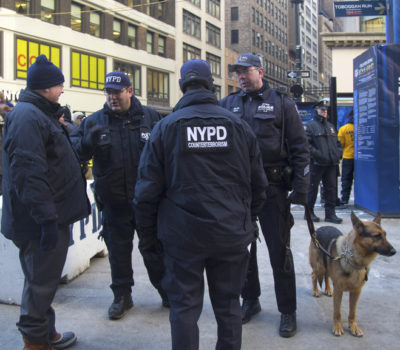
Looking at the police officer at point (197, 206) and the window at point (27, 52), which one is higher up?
the window at point (27, 52)

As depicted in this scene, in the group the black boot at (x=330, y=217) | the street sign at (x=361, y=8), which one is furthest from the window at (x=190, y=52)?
the black boot at (x=330, y=217)

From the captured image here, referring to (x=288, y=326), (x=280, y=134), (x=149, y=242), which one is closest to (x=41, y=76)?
(x=149, y=242)

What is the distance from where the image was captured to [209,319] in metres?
3.76

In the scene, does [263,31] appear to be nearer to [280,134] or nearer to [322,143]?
[322,143]

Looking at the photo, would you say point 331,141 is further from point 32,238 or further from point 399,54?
point 32,238

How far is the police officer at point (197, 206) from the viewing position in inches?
94.9

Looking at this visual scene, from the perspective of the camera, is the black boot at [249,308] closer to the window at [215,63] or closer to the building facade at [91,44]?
the building facade at [91,44]

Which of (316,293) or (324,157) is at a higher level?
(324,157)

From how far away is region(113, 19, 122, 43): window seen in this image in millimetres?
32281

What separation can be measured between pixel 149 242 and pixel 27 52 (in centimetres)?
2526

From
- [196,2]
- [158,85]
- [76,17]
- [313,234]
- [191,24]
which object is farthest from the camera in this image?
[196,2]

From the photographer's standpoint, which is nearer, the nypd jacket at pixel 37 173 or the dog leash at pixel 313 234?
the nypd jacket at pixel 37 173

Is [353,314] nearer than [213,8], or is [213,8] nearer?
[353,314]

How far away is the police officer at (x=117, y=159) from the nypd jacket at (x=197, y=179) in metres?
1.23
